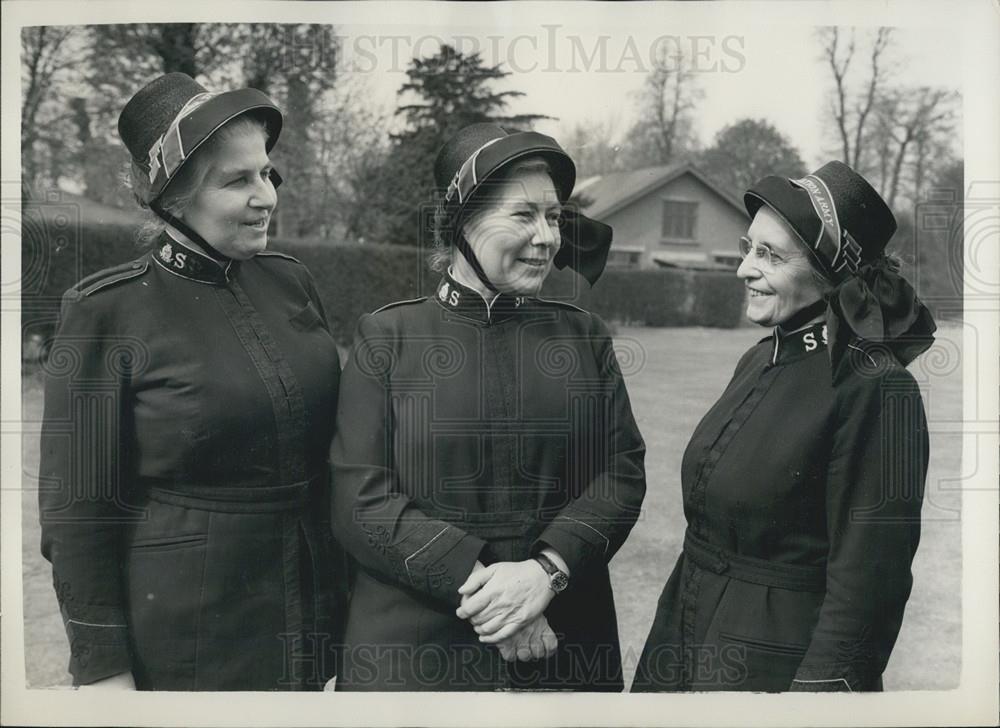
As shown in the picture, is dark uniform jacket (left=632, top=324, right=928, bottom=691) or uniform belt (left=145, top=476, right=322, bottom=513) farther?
uniform belt (left=145, top=476, right=322, bottom=513)

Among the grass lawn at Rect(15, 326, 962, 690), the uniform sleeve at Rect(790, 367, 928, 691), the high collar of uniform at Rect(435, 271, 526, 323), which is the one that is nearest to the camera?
the uniform sleeve at Rect(790, 367, 928, 691)

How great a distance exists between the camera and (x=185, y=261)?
6.03ft

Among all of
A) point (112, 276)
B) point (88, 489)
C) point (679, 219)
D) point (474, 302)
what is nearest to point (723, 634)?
point (474, 302)

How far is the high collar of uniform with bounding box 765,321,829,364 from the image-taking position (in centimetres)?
Result: 178

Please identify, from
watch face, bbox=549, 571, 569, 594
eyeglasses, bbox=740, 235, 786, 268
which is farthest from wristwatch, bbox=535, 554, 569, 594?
eyeglasses, bbox=740, 235, 786, 268

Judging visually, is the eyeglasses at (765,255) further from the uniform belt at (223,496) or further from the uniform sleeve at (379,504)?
the uniform belt at (223,496)

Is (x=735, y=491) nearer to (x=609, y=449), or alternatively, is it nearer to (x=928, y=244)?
(x=609, y=449)

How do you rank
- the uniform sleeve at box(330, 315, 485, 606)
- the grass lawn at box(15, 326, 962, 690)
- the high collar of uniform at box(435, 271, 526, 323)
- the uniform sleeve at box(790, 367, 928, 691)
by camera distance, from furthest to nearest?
the grass lawn at box(15, 326, 962, 690) → the high collar of uniform at box(435, 271, 526, 323) → the uniform sleeve at box(330, 315, 485, 606) → the uniform sleeve at box(790, 367, 928, 691)

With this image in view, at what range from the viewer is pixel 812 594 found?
1.75 m

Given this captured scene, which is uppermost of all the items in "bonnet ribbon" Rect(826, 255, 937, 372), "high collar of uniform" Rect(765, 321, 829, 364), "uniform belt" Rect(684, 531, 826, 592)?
"bonnet ribbon" Rect(826, 255, 937, 372)

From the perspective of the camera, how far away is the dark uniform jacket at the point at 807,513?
167cm

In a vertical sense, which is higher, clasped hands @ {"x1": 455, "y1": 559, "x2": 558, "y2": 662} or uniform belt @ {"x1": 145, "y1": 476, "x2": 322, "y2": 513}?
uniform belt @ {"x1": 145, "y1": 476, "x2": 322, "y2": 513}

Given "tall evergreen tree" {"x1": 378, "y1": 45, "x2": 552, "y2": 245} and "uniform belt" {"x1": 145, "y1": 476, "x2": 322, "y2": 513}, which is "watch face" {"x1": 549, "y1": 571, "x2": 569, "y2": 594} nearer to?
"uniform belt" {"x1": 145, "y1": 476, "x2": 322, "y2": 513}

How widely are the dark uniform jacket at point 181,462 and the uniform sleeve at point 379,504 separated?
0.27 ft
